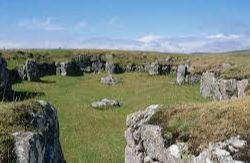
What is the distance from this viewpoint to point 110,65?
325 ft

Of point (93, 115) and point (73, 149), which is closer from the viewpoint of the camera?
point (73, 149)

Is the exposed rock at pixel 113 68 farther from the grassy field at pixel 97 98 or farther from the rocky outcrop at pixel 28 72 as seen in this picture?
the rocky outcrop at pixel 28 72

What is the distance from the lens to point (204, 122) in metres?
21.9

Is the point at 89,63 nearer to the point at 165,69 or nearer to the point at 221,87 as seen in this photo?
the point at 165,69

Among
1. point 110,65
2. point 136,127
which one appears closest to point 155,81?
point 110,65

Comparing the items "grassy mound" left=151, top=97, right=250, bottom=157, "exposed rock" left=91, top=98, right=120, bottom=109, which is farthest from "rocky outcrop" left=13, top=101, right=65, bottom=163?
"exposed rock" left=91, top=98, right=120, bottom=109

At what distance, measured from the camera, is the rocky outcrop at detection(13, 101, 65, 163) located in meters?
18.1

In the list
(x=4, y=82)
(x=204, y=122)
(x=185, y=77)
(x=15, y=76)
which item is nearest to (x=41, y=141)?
(x=204, y=122)

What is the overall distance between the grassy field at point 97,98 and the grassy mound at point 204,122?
22.1 ft

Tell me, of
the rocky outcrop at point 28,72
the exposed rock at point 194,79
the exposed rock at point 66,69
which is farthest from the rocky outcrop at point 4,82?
the exposed rock at point 66,69

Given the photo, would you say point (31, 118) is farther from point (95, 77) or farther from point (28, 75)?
point (95, 77)

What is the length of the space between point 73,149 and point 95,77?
186 feet

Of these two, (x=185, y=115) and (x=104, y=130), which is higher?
(x=185, y=115)

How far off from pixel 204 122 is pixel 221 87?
1366 inches
